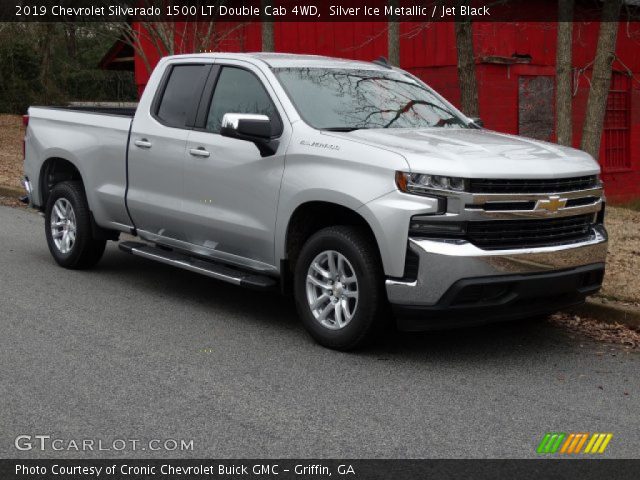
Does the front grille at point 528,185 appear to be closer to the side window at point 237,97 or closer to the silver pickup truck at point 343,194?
the silver pickup truck at point 343,194

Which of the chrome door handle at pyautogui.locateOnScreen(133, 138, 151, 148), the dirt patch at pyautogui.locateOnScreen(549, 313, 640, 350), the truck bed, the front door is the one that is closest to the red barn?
the truck bed

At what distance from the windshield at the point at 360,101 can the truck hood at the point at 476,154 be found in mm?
268

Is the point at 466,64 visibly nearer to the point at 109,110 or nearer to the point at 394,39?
the point at 394,39

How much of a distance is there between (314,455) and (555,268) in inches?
97.2

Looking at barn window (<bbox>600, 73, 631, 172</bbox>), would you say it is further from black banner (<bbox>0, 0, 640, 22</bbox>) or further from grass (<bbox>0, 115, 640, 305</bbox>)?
grass (<bbox>0, 115, 640, 305</bbox>)

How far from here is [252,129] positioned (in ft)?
22.5

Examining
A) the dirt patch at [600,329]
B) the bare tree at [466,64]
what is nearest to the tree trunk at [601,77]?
the bare tree at [466,64]

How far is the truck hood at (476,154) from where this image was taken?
6.12 meters

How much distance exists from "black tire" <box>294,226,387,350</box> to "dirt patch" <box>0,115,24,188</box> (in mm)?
9916

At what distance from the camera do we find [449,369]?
6.32 meters

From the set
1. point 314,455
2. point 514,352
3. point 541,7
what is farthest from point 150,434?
point 541,7

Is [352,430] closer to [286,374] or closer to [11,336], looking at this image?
[286,374]

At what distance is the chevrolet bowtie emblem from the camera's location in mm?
6355
